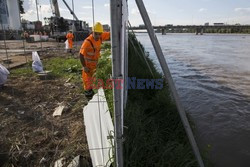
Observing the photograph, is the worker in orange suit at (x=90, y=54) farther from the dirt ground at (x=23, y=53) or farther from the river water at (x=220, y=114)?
the river water at (x=220, y=114)

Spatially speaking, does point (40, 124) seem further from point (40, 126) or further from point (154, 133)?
point (154, 133)

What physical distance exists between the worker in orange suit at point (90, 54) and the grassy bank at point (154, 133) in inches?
39.3

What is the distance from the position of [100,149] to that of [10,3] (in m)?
23.7

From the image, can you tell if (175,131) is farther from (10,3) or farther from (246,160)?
(10,3)

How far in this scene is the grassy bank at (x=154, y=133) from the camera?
226cm

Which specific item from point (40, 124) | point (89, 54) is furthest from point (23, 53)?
point (40, 124)

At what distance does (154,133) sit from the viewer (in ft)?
9.15

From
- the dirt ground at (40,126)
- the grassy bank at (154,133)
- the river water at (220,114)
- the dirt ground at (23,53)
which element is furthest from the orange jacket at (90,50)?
the river water at (220,114)

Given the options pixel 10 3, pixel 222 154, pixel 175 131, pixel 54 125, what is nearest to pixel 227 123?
pixel 222 154

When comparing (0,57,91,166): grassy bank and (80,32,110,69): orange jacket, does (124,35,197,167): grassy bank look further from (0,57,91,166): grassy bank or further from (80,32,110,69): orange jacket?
(80,32,110,69): orange jacket

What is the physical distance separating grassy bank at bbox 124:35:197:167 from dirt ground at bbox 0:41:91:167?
0.65 meters

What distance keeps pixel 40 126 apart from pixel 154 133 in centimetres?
202

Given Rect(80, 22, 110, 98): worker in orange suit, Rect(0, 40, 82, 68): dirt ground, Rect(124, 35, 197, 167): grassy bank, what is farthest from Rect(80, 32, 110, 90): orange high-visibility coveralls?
Rect(0, 40, 82, 68): dirt ground

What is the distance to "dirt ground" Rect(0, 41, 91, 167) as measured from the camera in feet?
8.16
